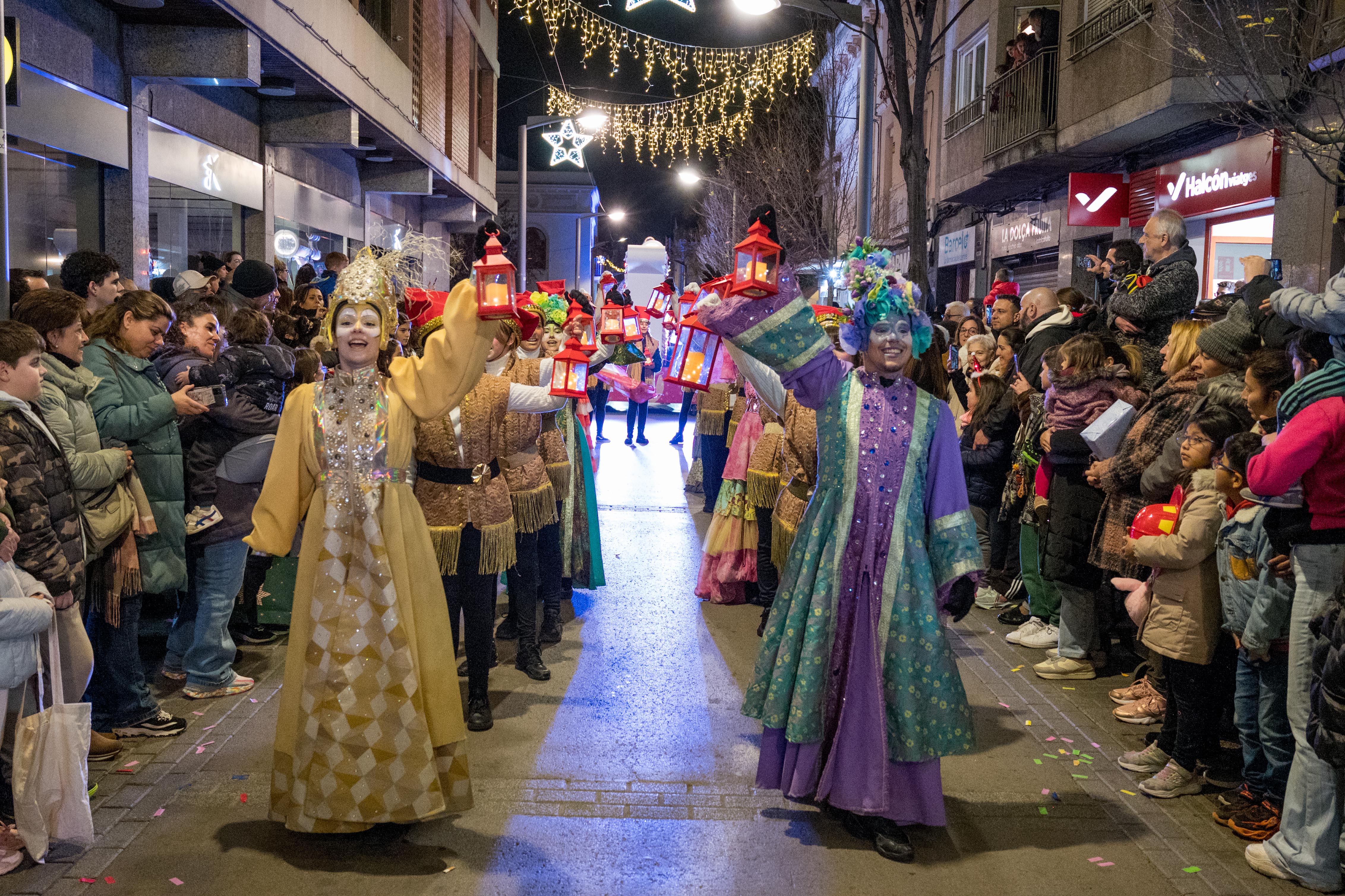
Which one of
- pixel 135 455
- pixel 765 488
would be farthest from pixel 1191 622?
pixel 135 455

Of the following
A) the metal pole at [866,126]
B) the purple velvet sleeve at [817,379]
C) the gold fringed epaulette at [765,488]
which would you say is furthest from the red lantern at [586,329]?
the metal pole at [866,126]

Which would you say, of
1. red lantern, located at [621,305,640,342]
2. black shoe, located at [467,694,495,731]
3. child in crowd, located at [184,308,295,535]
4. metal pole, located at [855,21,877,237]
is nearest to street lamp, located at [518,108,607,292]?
metal pole, located at [855,21,877,237]

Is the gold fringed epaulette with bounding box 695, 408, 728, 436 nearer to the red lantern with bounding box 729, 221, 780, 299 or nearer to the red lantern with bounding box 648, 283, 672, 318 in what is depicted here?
the red lantern with bounding box 648, 283, 672, 318

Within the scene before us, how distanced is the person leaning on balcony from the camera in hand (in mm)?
5106

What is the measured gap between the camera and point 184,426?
5.41 meters

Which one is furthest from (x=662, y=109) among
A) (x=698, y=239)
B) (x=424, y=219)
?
(x=698, y=239)

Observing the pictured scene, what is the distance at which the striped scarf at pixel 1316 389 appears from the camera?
354 cm

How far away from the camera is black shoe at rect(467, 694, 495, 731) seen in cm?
496

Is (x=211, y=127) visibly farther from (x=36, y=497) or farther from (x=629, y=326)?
(x=36, y=497)

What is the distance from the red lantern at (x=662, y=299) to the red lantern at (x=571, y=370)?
168 inches

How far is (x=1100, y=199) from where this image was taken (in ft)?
45.7

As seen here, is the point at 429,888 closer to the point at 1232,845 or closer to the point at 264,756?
the point at 264,756

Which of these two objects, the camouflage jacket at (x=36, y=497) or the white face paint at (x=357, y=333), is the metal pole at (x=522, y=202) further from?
the white face paint at (x=357, y=333)

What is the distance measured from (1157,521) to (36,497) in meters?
4.57
